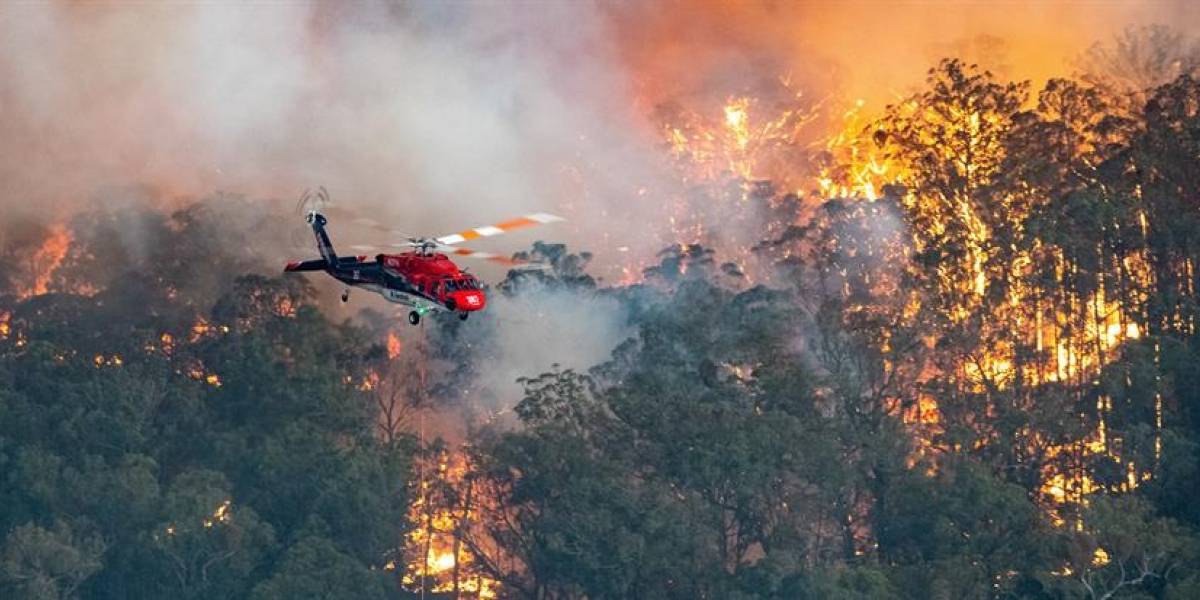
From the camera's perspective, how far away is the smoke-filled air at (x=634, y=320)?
94.8 meters

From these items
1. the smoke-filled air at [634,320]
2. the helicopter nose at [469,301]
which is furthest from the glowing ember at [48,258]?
the helicopter nose at [469,301]

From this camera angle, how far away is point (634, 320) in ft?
353

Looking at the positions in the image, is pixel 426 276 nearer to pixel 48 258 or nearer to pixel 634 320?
pixel 634 320

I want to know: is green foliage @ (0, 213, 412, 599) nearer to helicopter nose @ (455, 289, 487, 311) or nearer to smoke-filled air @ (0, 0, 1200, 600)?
smoke-filled air @ (0, 0, 1200, 600)

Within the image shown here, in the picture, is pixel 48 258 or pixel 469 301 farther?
pixel 48 258

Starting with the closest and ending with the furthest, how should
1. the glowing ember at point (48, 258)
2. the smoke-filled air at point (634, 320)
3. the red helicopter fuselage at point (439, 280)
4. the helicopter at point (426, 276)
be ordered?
1. the helicopter at point (426, 276)
2. the red helicopter fuselage at point (439, 280)
3. the smoke-filled air at point (634, 320)
4. the glowing ember at point (48, 258)

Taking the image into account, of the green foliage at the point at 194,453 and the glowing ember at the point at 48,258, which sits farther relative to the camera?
the glowing ember at the point at 48,258

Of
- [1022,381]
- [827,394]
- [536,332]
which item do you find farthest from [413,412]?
[1022,381]

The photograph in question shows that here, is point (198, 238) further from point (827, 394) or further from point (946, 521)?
point (946, 521)

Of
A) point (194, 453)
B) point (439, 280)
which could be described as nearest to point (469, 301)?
point (439, 280)

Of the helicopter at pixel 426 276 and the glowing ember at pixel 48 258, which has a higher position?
the glowing ember at pixel 48 258

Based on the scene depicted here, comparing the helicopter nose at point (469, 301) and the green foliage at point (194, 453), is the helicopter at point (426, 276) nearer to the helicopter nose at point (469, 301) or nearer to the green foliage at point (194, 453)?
the helicopter nose at point (469, 301)

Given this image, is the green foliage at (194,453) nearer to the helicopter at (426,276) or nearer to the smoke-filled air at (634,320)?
the smoke-filled air at (634,320)

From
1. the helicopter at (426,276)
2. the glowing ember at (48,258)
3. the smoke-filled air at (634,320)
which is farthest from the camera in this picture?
the glowing ember at (48,258)
